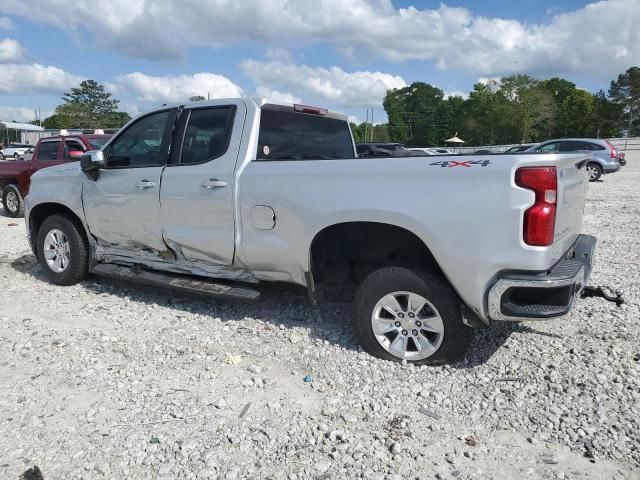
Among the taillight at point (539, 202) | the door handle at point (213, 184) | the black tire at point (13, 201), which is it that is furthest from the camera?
the black tire at point (13, 201)

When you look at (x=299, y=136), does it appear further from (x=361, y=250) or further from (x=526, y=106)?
(x=526, y=106)

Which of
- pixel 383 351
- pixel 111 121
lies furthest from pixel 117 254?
pixel 111 121

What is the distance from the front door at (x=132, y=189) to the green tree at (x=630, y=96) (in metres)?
77.1

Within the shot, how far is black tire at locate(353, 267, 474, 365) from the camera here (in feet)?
11.7

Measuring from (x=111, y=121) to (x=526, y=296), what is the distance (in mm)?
98594

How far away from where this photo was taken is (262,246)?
425 cm

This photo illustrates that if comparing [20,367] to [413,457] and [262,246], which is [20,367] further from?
[413,457]

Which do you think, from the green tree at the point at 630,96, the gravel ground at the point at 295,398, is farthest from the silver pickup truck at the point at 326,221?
the green tree at the point at 630,96

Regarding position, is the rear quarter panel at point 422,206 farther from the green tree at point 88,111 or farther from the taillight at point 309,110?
the green tree at point 88,111

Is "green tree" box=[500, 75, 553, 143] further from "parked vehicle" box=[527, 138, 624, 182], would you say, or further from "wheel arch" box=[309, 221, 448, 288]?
"wheel arch" box=[309, 221, 448, 288]

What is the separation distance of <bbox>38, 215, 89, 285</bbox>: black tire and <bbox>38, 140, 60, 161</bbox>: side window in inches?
235

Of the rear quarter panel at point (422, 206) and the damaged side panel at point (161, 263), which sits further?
the damaged side panel at point (161, 263)

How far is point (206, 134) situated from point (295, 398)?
8.15 feet

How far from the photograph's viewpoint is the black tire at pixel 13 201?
12.0 m
